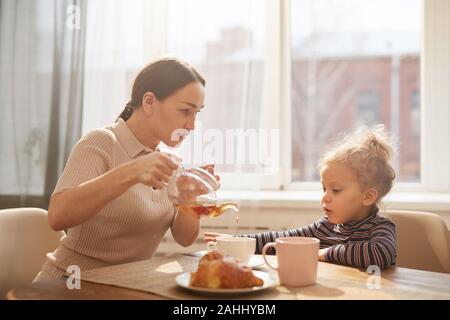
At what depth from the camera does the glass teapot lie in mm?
1315

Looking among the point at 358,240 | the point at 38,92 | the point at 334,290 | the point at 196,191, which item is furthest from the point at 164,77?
the point at 38,92

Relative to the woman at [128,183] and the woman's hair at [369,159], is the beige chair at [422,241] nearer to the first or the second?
the woman's hair at [369,159]

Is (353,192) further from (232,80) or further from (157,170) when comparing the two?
(232,80)

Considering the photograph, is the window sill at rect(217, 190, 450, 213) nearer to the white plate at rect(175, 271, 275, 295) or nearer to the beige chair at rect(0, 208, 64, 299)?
the beige chair at rect(0, 208, 64, 299)

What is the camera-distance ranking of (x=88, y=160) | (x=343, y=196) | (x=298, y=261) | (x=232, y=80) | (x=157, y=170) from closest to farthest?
(x=298, y=261) < (x=157, y=170) < (x=88, y=160) < (x=343, y=196) < (x=232, y=80)

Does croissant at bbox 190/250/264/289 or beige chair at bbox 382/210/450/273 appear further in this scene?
beige chair at bbox 382/210/450/273

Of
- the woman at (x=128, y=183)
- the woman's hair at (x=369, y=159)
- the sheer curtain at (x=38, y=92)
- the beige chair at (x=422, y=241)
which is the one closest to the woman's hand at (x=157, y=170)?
the woman at (x=128, y=183)

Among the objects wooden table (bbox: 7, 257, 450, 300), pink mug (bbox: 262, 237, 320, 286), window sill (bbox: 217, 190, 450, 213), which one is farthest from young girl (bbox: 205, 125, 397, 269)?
window sill (bbox: 217, 190, 450, 213)

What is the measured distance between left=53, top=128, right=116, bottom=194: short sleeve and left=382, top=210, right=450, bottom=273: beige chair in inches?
34.2

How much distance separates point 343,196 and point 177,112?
53 cm

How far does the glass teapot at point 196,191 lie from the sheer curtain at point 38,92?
1304 millimetres

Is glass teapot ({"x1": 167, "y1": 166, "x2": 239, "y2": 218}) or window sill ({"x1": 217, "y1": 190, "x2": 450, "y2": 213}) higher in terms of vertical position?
glass teapot ({"x1": 167, "y1": 166, "x2": 239, "y2": 218})

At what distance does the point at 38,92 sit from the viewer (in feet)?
8.34

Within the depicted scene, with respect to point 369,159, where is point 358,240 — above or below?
below
